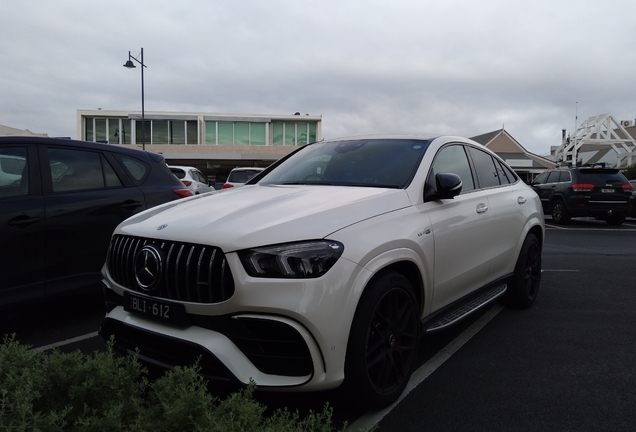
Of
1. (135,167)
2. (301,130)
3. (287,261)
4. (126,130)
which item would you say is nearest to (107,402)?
(287,261)

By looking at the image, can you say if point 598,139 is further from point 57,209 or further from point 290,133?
point 57,209

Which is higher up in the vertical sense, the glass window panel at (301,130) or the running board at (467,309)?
the glass window panel at (301,130)

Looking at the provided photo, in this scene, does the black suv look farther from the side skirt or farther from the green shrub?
the green shrub

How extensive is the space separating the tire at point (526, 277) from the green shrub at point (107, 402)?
10.9 ft

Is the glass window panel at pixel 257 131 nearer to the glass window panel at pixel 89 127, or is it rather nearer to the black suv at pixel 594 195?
the glass window panel at pixel 89 127

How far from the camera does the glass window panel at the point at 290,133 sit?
48.4 metres

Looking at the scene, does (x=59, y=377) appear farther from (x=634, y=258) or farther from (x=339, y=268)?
(x=634, y=258)

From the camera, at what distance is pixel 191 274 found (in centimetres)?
258

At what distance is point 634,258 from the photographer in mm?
8633

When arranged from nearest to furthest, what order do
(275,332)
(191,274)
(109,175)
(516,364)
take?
(275,332) → (191,274) → (516,364) → (109,175)

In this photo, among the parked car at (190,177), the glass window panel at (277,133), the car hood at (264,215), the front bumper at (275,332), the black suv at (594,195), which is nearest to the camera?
the front bumper at (275,332)

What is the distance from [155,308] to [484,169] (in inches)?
126

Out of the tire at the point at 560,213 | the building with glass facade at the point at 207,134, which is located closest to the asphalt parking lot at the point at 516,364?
the tire at the point at 560,213

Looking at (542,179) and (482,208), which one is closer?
(482,208)
